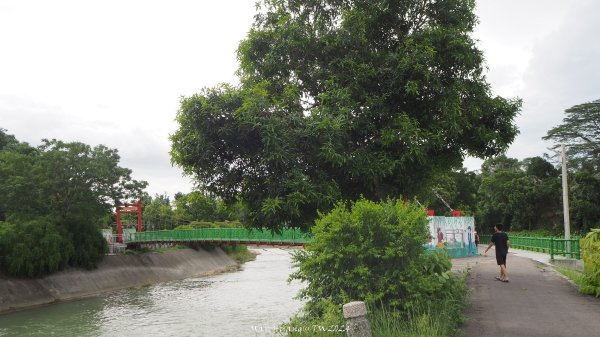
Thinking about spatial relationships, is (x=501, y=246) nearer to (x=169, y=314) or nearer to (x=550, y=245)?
(x=550, y=245)

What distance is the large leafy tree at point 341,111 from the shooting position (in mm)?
12555

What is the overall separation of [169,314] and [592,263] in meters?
18.8

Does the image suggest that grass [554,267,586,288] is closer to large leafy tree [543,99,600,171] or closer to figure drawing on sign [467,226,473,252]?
figure drawing on sign [467,226,473,252]

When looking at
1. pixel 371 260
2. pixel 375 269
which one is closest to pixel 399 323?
pixel 375 269

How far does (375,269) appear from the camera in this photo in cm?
843

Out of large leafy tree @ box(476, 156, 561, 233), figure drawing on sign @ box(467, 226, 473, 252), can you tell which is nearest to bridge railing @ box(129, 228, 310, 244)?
figure drawing on sign @ box(467, 226, 473, 252)

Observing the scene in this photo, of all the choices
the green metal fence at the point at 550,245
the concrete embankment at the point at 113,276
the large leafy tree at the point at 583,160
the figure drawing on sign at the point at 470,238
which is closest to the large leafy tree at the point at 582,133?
the large leafy tree at the point at 583,160

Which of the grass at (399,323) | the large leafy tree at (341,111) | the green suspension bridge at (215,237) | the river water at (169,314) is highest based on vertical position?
the large leafy tree at (341,111)

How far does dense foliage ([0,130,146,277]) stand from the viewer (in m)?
29.4

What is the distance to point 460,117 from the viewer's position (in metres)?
14.0

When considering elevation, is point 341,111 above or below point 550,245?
above

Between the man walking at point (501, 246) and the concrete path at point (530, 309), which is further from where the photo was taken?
the man walking at point (501, 246)

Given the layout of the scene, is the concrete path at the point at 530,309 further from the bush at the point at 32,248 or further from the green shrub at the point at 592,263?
the bush at the point at 32,248

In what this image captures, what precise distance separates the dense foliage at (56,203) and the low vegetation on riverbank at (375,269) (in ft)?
84.5
